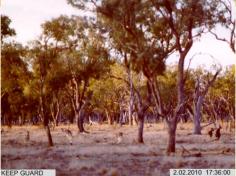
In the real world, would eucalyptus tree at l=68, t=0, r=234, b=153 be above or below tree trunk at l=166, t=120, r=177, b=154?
above

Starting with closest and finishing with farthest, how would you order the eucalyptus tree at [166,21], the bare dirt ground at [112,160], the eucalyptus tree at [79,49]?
the bare dirt ground at [112,160]
the eucalyptus tree at [166,21]
the eucalyptus tree at [79,49]

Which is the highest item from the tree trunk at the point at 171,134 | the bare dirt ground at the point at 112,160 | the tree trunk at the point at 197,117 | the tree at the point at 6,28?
the tree at the point at 6,28

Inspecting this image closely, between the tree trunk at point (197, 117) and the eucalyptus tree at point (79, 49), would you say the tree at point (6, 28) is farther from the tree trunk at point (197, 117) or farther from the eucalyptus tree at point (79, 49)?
the tree trunk at point (197, 117)

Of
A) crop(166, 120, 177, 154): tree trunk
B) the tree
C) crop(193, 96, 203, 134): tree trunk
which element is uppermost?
the tree

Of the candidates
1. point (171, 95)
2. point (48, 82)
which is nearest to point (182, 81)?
point (48, 82)

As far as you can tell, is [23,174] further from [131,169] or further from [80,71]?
[80,71]

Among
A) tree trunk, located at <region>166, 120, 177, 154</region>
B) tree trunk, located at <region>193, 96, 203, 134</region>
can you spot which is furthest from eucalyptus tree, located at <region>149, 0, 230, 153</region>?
tree trunk, located at <region>193, 96, 203, 134</region>

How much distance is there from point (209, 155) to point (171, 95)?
4424 centimetres

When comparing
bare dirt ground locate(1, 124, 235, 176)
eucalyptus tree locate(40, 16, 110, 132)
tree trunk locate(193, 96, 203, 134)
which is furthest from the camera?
tree trunk locate(193, 96, 203, 134)

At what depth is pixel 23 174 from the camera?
16547mm

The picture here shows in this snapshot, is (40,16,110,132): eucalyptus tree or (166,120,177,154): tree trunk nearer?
(166,120,177,154): tree trunk

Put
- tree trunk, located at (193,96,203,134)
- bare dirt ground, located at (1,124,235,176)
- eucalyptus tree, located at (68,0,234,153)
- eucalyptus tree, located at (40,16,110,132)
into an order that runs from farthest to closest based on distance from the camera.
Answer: tree trunk, located at (193,96,203,134) < eucalyptus tree, located at (40,16,110,132) < eucalyptus tree, located at (68,0,234,153) < bare dirt ground, located at (1,124,235,176)

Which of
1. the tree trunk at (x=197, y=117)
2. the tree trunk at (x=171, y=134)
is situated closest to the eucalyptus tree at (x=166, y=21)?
the tree trunk at (x=171, y=134)

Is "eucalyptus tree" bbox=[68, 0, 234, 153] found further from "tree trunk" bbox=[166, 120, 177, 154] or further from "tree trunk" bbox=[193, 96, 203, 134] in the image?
"tree trunk" bbox=[193, 96, 203, 134]
